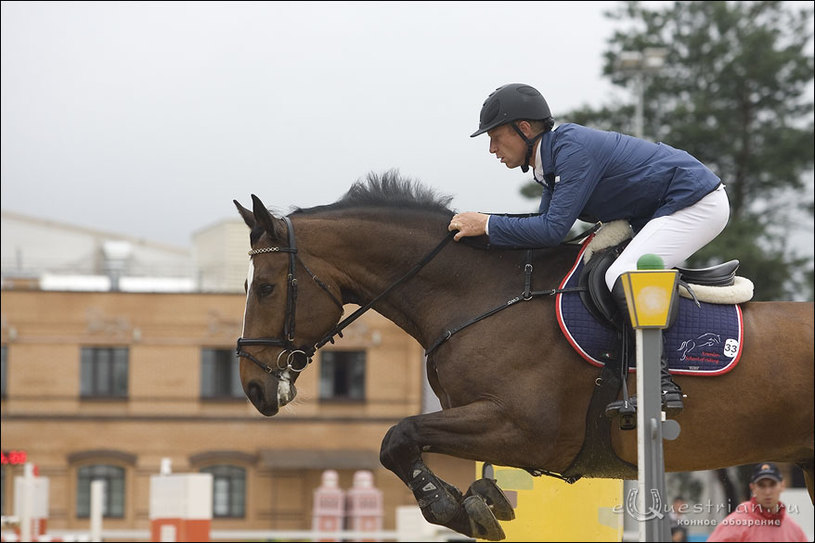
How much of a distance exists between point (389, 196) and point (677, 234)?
4.86 feet

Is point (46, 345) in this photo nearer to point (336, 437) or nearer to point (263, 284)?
point (336, 437)

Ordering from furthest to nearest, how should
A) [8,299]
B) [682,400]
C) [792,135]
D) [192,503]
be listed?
[8,299], [792,135], [192,503], [682,400]

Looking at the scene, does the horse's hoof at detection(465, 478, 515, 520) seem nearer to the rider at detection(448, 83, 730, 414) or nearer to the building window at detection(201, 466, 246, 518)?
the rider at detection(448, 83, 730, 414)

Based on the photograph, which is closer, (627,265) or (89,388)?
(627,265)

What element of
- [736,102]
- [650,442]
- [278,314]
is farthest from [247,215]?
[736,102]

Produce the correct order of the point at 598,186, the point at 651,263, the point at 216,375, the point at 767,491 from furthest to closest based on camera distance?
the point at 216,375, the point at 767,491, the point at 598,186, the point at 651,263

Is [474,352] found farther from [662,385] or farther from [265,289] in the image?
[265,289]

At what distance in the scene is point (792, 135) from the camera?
31062 mm

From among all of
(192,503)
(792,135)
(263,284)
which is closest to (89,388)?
(792,135)

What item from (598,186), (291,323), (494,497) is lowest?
(494,497)

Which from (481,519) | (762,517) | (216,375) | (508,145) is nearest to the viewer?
(481,519)

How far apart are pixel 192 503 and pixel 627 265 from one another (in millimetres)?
8508

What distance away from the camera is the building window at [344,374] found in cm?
3972

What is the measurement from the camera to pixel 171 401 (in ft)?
128
